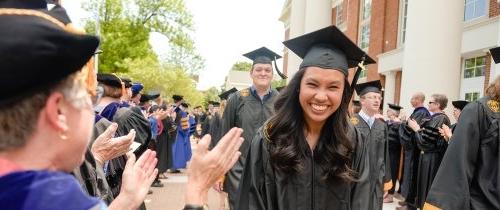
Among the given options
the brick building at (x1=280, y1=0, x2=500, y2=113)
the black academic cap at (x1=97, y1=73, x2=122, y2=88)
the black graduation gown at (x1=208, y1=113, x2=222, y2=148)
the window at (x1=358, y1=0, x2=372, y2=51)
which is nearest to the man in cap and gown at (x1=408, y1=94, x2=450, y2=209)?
the brick building at (x1=280, y1=0, x2=500, y2=113)

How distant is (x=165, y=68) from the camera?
1563 inches

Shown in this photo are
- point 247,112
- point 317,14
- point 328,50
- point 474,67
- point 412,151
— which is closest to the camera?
point 328,50

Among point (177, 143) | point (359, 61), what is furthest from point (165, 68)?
point (359, 61)

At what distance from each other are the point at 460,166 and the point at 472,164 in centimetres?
11

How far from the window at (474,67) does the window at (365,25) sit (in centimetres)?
911

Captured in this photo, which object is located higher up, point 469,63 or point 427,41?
point 469,63

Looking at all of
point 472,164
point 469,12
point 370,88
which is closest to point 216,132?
point 370,88

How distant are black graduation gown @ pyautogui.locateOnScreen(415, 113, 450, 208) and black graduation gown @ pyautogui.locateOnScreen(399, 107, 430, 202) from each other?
518mm

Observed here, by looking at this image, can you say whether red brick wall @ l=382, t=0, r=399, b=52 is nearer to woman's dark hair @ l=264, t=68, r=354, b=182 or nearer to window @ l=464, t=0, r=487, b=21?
window @ l=464, t=0, r=487, b=21

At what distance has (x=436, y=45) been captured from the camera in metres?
8.33

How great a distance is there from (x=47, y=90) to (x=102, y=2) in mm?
34897

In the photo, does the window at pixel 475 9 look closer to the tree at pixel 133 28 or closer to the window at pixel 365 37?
the window at pixel 365 37

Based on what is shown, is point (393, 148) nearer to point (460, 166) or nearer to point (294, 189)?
point (460, 166)

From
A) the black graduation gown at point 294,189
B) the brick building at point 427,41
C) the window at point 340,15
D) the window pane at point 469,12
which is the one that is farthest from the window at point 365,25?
the black graduation gown at point 294,189
